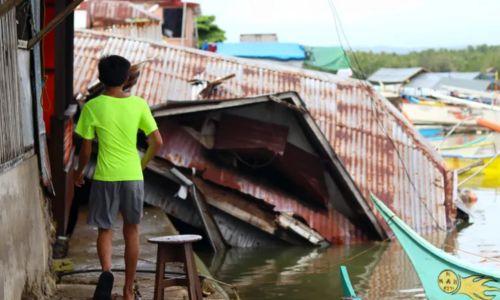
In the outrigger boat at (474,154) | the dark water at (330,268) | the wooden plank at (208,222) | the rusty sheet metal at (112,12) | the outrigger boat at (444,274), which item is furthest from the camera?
the outrigger boat at (474,154)

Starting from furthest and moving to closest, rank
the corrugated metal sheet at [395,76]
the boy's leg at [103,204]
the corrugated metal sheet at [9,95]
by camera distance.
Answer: the corrugated metal sheet at [395,76] → the boy's leg at [103,204] → the corrugated metal sheet at [9,95]

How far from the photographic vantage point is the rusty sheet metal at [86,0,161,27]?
97.7 feet

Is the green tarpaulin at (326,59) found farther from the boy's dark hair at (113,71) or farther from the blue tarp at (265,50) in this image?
the boy's dark hair at (113,71)

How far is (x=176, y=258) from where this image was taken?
6.27 metres

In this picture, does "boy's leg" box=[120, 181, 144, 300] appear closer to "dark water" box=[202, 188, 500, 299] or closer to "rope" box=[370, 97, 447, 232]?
"dark water" box=[202, 188, 500, 299]

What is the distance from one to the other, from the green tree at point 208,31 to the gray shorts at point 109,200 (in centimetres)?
4178

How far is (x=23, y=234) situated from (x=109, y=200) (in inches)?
24.3

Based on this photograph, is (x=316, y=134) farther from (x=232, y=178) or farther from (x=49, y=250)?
(x=49, y=250)

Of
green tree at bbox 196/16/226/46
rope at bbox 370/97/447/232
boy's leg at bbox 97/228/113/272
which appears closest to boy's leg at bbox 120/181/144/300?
boy's leg at bbox 97/228/113/272

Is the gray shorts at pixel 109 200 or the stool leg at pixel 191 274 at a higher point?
the gray shorts at pixel 109 200

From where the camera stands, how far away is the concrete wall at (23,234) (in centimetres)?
514

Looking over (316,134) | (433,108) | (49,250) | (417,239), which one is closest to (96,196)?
(49,250)

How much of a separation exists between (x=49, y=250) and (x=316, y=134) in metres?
7.32

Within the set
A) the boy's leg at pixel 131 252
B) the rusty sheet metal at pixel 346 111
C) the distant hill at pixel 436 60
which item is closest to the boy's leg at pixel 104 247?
the boy's leg at pixel 131 252
